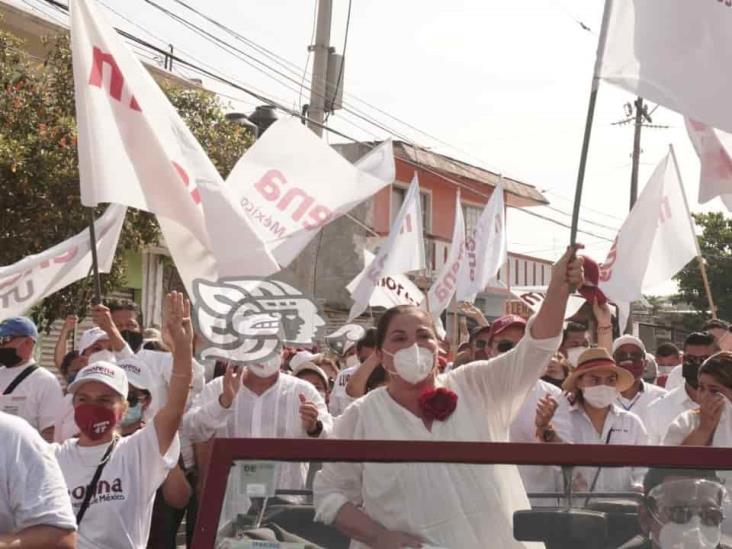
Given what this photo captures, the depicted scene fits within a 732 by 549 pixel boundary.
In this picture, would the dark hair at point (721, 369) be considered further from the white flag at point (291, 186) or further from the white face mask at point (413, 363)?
the white flag at point (291, 186)

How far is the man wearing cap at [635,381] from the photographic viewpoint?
8.41m

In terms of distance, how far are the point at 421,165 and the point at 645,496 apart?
34126mm

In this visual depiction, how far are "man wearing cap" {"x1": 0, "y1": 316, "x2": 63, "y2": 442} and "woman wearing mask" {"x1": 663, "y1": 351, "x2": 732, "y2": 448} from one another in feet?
13.3

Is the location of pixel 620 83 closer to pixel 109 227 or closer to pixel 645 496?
pixel 645 496

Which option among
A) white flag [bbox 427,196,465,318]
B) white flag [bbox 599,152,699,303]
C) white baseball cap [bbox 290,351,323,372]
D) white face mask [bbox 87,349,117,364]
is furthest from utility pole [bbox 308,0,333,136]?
white face mask [bbox 87,349,117,364]

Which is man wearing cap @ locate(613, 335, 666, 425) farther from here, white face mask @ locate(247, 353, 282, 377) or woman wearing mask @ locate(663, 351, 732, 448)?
white face mask @ locate(247, 353, 282, 377)

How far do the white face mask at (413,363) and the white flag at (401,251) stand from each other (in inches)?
332

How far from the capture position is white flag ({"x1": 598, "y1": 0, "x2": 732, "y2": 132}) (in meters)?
5.25

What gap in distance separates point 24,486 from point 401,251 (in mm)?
11178

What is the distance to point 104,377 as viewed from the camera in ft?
16.2

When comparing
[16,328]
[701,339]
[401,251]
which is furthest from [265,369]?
[401,251]

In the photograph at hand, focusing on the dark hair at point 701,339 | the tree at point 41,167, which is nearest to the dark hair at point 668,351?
the dark hair at point 701,339

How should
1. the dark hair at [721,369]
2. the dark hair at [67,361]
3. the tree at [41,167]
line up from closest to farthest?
the dark hair at [721,369] < the dark hair at [67,361] < the tree at [41,167]

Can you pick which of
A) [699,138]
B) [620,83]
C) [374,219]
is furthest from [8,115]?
[374,219]
